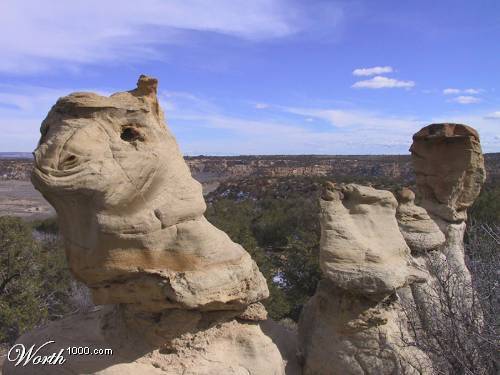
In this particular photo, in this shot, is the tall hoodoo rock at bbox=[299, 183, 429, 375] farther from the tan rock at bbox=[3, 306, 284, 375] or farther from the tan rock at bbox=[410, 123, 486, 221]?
the tan rock at bbox=[410, 123, 486, 221]

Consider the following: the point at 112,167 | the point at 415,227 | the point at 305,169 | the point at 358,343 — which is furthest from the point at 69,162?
the point at 305,169

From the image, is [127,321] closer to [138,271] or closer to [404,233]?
[138,271]

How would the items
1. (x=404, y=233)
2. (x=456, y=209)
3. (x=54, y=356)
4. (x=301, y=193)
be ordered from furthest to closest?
(x=301, y=193) → (x=456, y=209) → (x=404, y=233) → (x=54, y=356)

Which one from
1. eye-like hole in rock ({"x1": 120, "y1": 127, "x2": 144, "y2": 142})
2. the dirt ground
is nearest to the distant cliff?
the dirt ground

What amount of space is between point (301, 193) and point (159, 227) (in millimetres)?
40133

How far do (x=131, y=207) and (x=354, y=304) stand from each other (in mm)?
2404

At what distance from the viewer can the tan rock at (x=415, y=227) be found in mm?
6836


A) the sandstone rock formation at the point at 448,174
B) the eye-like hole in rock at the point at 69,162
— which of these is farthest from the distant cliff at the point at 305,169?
the eye-like hole in rock at the point at 69,162

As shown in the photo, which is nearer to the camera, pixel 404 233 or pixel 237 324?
pixel 237 324

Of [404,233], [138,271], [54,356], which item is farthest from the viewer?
[404,233]

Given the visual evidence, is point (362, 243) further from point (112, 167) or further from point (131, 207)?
point (112, 167)

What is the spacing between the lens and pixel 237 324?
452 cm

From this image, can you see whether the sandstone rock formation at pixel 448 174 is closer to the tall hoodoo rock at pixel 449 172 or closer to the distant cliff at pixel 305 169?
the tall hoodoo rock at pixel 449 172

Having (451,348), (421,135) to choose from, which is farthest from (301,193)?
(451,348)
